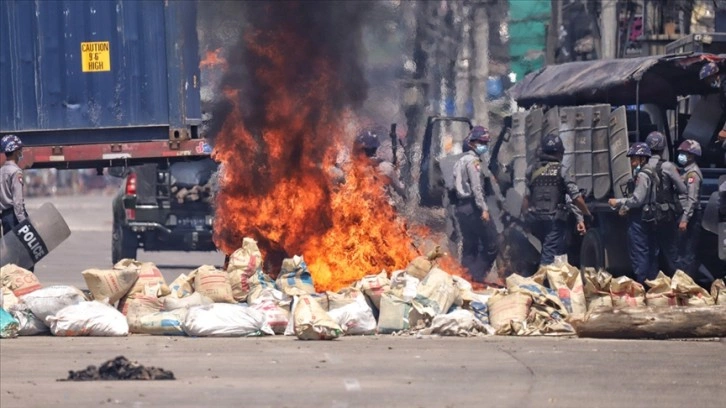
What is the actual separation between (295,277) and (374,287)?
3.08 feet

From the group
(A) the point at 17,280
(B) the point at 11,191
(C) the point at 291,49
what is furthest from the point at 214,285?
(C) the point at 291,49

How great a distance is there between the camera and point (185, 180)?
20.5 meters

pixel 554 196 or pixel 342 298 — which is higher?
pixel 554 196

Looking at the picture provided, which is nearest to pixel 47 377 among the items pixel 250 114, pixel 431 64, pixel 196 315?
pixel 196 315

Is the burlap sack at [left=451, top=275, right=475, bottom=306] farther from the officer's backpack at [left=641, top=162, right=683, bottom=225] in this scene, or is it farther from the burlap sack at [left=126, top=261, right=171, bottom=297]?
the officer's backpack at [left=641, top=162, right=683, bottom=225]

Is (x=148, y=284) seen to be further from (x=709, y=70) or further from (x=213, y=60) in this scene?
(x=709, y=70)

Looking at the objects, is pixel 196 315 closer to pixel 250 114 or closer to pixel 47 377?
pixel 47 377

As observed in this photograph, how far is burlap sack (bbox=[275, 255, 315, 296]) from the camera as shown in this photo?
1341 centimetres

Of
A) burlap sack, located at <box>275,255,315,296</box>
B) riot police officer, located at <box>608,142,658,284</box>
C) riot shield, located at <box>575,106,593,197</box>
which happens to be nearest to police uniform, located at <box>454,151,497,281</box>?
riot shield, located at <box>575,106,593,197</box>

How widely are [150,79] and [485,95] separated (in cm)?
1233

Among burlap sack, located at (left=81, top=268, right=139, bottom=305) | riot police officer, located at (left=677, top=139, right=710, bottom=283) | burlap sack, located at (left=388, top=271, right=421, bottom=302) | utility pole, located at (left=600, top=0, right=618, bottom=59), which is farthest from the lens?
utility pole, located at (left=600, top=0, right=618, bottom=59)

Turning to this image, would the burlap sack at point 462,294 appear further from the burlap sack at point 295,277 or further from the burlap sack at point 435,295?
the burlap sack at point 295,277

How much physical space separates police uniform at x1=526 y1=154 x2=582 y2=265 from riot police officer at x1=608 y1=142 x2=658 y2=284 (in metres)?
0.65

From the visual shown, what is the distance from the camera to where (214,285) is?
13.3 meters
